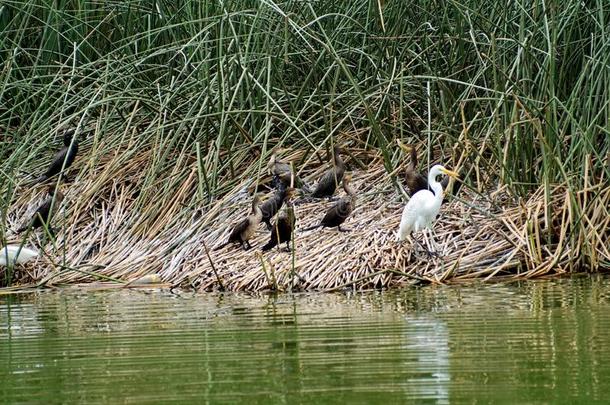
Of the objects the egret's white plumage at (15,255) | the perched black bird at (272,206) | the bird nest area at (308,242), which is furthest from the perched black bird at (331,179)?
the egret's white plumage at (15,255)

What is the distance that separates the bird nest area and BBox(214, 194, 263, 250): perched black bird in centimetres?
8

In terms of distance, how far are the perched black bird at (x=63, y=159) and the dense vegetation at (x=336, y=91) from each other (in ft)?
0.73

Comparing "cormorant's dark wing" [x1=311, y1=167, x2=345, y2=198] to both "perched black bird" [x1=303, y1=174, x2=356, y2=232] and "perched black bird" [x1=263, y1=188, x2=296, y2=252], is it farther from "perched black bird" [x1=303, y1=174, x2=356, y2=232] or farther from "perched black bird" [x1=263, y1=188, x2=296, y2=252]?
"perched black bird" [x1=263, y1=188, x2=296, y2=252]

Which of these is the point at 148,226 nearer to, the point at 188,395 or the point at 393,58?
the point at 393,58

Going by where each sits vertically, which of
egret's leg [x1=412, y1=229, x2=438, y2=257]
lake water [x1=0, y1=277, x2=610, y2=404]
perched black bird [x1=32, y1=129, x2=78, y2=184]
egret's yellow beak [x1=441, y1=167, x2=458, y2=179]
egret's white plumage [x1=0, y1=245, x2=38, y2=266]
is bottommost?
lake water [x1=0, y1=277, x2=610, y2=404]

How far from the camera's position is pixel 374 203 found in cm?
1069

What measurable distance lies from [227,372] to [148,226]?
18.5 feet

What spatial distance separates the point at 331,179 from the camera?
10656 mm

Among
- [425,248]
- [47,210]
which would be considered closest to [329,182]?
[425,248]

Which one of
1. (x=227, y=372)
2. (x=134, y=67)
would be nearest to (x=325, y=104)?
(x=134, y=67)

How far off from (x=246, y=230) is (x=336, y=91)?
214 cm

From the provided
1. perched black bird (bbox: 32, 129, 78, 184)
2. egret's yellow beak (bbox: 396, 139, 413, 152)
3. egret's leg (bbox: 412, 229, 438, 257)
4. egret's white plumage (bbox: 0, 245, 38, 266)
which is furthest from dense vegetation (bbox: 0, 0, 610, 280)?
egret's leg (bbox: 412, 229, 438, 257)

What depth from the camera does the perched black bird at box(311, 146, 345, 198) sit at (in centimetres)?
1065

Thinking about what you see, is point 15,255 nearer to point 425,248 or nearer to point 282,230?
point 282,230
